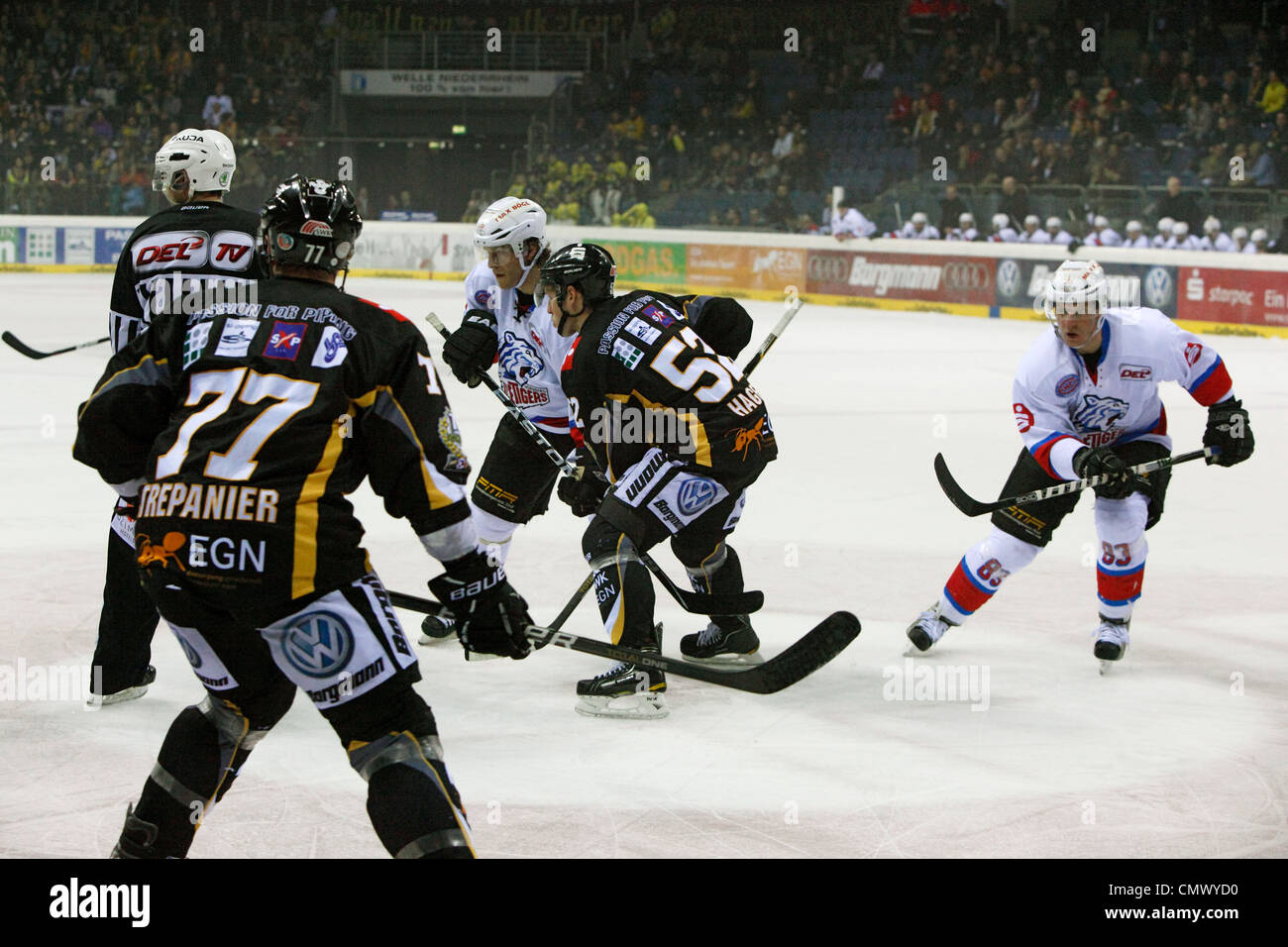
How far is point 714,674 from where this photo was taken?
3047 mm

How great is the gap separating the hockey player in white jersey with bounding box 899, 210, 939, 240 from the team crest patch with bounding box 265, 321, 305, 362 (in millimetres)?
15380

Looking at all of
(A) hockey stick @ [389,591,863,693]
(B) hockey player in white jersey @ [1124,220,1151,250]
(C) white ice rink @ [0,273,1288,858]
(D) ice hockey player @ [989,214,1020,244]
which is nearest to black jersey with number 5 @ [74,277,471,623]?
(A) hockey stick @ [389,591,863,693]

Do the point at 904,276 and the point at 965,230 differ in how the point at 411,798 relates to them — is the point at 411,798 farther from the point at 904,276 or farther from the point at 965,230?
the point at 965,230

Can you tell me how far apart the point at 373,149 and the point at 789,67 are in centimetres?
691

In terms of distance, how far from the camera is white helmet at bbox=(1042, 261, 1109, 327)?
453cm

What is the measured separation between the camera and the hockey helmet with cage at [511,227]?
4.89m

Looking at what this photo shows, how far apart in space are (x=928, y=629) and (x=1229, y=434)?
110cm

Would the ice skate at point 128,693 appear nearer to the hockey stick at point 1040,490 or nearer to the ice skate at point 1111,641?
the hockey stick at point 1040,490

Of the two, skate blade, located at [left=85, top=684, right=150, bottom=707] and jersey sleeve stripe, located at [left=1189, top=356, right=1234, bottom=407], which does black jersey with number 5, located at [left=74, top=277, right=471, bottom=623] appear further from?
jersey sleeve stripe, located at [left=1189, top=356, right=1234, bottom=407]

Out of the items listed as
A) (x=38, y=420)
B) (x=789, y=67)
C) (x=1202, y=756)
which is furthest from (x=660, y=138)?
(x=1202, y=756)

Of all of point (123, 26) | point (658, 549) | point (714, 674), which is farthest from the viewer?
point (123, 26)

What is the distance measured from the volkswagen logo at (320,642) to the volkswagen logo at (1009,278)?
47.0ft

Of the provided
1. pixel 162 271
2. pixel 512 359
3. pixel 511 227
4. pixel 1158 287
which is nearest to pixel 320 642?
pixel 162 271

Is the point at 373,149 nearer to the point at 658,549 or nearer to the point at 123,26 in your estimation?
the point at 123,26
